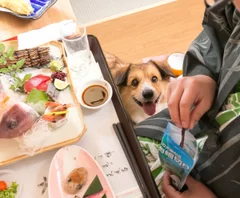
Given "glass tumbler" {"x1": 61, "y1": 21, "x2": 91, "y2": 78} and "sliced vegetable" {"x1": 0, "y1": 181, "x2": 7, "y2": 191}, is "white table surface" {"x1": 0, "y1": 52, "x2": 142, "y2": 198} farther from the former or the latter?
"glass tumbler" {"x1": 61, "y1": 21, "x2": 91, "y2": 78}

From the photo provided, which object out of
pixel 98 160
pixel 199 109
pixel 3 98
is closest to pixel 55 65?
pixel 3 98

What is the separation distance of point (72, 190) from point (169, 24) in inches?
53.6

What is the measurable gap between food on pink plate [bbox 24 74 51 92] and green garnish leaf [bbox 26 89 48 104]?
0.8 inches

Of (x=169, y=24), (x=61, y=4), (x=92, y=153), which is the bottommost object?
(x=169, y=24)

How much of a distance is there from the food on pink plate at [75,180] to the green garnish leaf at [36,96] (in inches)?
7.9

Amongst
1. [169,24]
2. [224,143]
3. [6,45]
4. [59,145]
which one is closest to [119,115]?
[59,145]

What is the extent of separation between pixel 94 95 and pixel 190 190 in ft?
1.16

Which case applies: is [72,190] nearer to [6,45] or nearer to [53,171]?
[53,171]

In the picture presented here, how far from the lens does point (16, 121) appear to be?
82cm

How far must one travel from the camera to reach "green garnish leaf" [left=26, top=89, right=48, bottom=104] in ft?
2.85

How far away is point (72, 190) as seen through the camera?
0.76 meters

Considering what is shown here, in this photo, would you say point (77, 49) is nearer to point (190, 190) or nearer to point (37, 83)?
point (37, 83)

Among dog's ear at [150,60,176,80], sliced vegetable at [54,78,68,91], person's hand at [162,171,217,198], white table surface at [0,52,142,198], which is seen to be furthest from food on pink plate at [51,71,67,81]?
dog's ear at [150,60,176,80]

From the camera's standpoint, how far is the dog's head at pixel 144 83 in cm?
145
